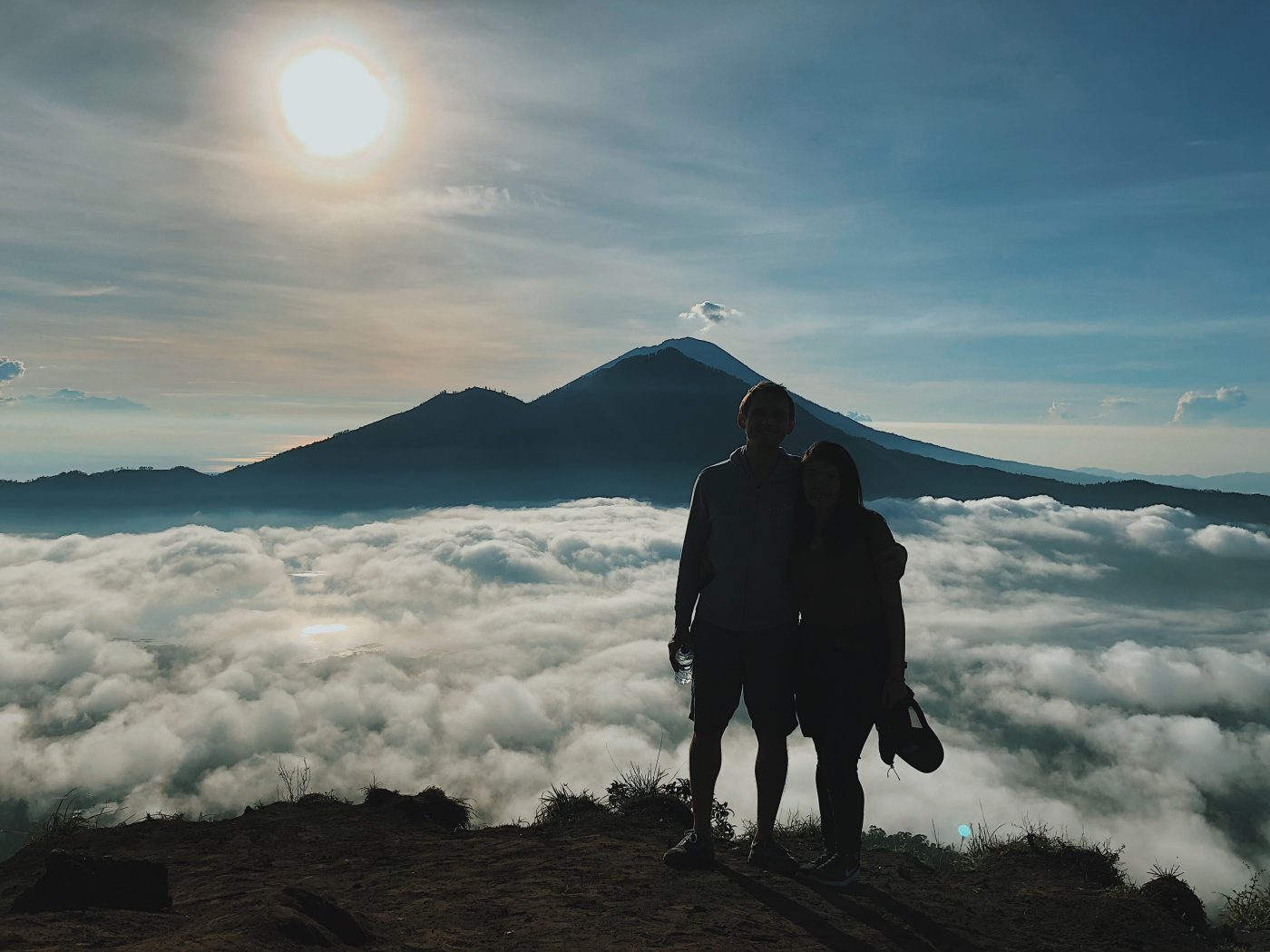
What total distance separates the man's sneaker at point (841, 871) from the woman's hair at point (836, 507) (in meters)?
1.62

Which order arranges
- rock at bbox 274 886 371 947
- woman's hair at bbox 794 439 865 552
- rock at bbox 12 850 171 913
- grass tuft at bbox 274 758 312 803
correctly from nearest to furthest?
rock at bbox 274 886 371 947, rock at bbox 12 850 171 913, woman's hair at bbox 794 439 865 552, grass tuft at bbox 274 758 312 803

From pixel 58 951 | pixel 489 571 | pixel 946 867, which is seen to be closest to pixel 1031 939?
pixel 946 867

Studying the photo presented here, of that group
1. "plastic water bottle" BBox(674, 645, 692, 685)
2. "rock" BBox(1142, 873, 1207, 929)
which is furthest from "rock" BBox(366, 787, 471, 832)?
"rock" BBox(1142, 873, 1207, 929)

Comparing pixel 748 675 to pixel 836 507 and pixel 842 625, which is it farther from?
pixel 836 507

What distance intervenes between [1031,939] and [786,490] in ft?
7.73

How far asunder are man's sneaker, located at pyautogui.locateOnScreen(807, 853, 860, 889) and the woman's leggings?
0.04 metres

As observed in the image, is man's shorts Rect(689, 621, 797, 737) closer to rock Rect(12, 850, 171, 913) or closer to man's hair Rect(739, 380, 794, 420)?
man's hair Rect(739, 380, 794, 420)

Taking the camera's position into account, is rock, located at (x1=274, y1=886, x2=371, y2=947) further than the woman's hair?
No

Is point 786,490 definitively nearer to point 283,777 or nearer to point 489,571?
point 283,777

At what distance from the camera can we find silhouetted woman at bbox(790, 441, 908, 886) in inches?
138

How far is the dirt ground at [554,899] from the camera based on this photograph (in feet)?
9.42

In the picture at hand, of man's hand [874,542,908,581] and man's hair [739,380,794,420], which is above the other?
man's hair [739,380,794,420]

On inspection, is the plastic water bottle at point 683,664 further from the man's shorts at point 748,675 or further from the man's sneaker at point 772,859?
the man's sneaker at point 772,859

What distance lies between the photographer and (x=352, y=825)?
550 cm
